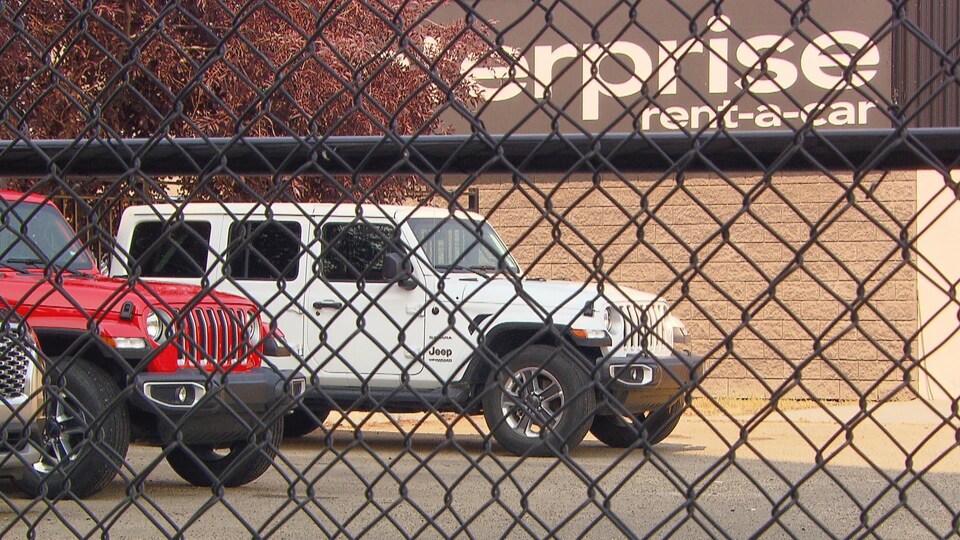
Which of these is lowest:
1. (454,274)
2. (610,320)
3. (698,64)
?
(454,274)

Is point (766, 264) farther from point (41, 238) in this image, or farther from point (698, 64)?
point (41, 238)

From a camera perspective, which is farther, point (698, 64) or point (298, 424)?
point (698, 64)

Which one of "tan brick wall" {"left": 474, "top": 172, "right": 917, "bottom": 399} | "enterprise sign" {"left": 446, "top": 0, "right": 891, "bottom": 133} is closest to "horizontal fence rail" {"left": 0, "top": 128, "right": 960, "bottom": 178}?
"tan brick wall" {"left": 474, "top": 172, "right": 917, "bottom": 399}

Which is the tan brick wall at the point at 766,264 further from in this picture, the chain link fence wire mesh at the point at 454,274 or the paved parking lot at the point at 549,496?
the paved parking lot at the point at 549,496

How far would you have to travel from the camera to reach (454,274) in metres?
9.41

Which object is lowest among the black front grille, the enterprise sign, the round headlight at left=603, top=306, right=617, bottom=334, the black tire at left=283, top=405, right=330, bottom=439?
the black tire at left=283, top=405, right=330, bottom=439

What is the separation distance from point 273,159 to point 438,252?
303 inches

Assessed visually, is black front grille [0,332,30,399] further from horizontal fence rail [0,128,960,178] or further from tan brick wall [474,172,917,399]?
tan brick wall [474,172,917,399]

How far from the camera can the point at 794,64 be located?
44.4 ft

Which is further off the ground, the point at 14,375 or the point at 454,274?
the point at 454,274

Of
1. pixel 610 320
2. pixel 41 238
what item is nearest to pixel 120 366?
pixel 41 238

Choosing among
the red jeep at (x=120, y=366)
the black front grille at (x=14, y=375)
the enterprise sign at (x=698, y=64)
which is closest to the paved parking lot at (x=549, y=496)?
the red jeep at (x=120, y=366)

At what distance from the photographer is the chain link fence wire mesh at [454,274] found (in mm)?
2201

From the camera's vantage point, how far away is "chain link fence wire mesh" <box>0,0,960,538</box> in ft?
7.22
